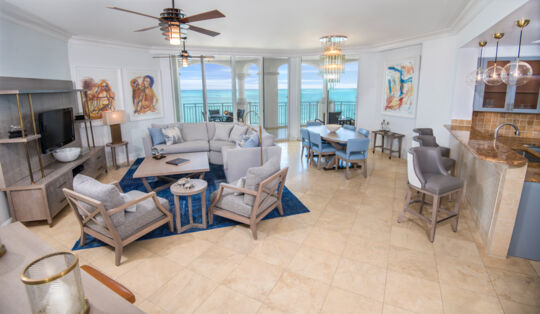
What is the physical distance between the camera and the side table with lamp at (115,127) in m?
6.14

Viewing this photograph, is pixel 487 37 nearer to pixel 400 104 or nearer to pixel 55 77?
pixel 400 104

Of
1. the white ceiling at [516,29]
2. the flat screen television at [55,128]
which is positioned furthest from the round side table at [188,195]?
the white ceiling at [516,29]

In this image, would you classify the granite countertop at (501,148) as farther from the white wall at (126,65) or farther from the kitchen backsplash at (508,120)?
the white wall at (126,65)

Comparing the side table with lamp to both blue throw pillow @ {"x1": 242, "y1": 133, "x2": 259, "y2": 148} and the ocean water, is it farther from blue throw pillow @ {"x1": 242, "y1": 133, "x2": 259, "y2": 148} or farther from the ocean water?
blue throw pillow @ {"x1": 242, "y1": 133, "x2": 259, "y2": 148}

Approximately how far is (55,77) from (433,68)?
24.2 ft

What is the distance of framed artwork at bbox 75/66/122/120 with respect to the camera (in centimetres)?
618

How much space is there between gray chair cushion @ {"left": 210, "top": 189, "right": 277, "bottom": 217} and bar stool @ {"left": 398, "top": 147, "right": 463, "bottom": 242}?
1.82 m

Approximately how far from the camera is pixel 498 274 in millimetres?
2869

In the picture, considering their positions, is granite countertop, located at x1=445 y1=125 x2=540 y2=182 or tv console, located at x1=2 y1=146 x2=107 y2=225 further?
tv console, located at x1=2 y1=146 x2=107 y2=225

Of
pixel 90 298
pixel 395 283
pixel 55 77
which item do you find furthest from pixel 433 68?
pixel 55 77

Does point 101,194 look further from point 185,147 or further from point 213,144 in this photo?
point 213,144

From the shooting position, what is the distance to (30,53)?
448 centimetres

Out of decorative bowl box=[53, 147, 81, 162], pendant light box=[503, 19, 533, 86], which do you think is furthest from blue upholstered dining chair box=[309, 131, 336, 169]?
decorative bowl box=[53, 147, 81, 162]

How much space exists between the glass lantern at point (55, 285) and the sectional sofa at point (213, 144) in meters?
4.04
